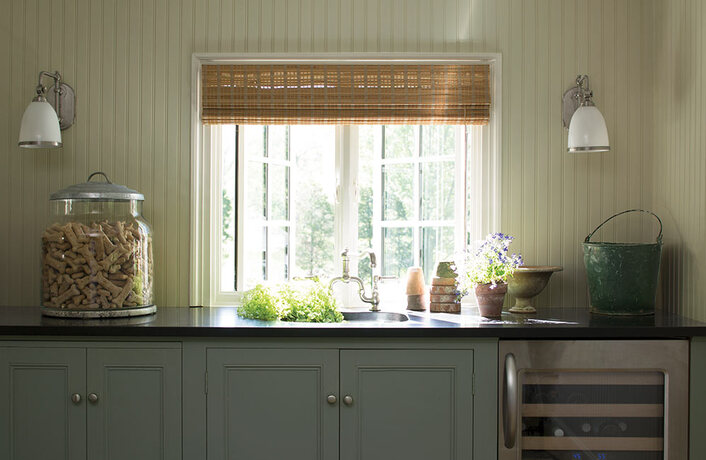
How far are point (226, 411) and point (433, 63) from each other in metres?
1.78

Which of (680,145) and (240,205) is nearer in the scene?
(680,145)

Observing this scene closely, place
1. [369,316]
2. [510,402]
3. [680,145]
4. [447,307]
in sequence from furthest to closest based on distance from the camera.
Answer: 1. [369,316]
2. [447,307]
3. [680,145]
4. [510,402]

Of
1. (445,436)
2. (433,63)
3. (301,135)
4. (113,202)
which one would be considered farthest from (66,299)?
(433,63)

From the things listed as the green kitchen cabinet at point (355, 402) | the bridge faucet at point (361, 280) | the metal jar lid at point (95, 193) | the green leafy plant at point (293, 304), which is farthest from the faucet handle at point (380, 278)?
the metal jar lid at point (95, 193)

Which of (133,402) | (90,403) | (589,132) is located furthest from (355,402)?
(589,132)

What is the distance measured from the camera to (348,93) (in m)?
3.14

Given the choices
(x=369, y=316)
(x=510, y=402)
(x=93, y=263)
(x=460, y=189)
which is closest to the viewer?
(x=510, y=402)

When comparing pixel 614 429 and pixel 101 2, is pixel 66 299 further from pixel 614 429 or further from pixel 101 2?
pixel 614 429

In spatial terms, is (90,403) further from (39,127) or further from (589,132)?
(589,132)

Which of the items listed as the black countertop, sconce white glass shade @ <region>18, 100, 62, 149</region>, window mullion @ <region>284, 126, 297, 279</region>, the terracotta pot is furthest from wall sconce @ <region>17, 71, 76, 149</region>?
the terracotta pot

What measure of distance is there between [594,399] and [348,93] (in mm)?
1679

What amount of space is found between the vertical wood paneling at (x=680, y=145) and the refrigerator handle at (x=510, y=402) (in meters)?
0.82

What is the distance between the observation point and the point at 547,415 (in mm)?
2572

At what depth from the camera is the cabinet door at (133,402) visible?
101 inches
